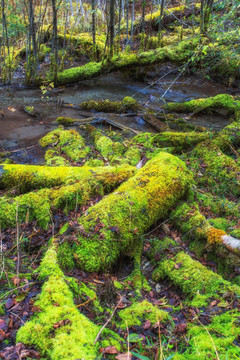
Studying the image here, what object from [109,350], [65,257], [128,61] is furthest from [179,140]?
[128,61]

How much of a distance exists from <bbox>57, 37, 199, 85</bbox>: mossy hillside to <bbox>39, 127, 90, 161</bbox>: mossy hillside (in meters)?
6.92

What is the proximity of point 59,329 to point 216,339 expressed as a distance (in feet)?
4.40

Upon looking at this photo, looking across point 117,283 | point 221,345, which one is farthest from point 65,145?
point 221,345

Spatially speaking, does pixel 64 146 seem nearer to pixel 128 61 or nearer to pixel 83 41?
pixel 128 61

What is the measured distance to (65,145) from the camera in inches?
272

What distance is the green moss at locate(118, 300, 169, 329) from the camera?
2.37 meters

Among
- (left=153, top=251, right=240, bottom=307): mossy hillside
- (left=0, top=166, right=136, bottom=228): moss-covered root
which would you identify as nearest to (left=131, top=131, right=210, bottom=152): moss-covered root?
(left=0, top=166, right=136, bottom=228): moss-covered root

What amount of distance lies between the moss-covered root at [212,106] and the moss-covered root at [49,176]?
6.41 m

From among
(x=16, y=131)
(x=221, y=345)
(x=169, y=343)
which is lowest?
(x=16, y=131)

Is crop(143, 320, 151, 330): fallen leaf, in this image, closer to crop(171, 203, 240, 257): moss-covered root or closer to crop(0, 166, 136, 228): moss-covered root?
crop(171, 203, 240, 257): moss-covered root

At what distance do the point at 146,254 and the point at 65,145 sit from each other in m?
4.34

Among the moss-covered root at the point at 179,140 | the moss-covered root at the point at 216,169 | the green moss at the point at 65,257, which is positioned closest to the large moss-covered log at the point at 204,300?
the green moss at the point at 65,257

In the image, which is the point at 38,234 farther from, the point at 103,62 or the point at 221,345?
the point at 103,62

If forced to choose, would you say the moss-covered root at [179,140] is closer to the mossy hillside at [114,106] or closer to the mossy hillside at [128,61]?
the mossy hillside at [114,106]
